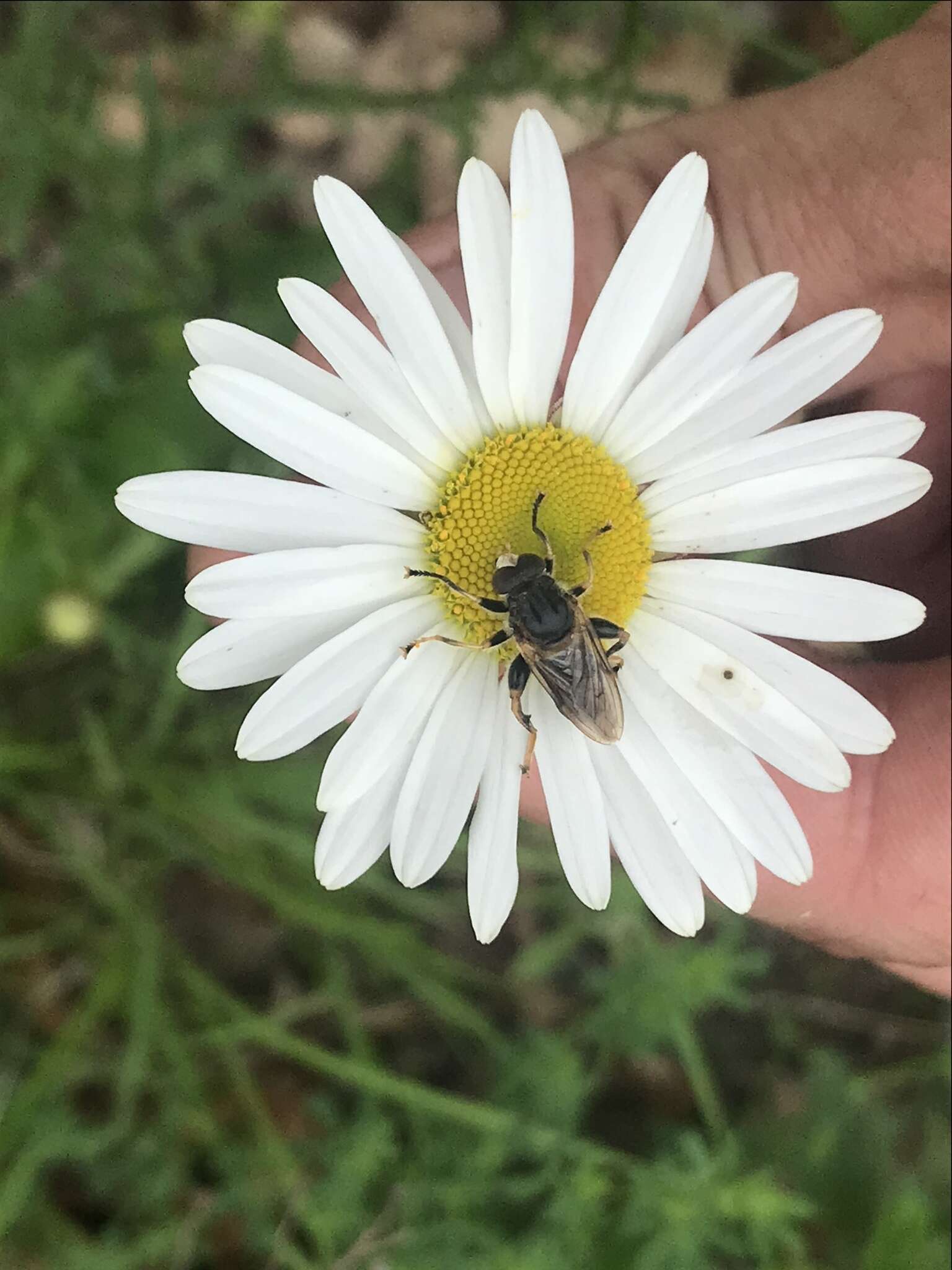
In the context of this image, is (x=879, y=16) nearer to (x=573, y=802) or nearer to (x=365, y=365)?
(x=365, y=365)

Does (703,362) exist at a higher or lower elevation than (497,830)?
higher

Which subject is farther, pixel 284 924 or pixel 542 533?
pixel 284 924

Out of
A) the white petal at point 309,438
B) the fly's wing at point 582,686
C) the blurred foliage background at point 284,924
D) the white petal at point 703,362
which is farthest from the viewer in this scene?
Answer: the blurred foliage background at point 284,924

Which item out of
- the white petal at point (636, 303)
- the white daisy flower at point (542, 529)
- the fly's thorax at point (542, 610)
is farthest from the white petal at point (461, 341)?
the fly's thorax at point (542, 610)

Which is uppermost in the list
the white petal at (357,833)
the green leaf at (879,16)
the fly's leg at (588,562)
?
the green leaf at (879,16)

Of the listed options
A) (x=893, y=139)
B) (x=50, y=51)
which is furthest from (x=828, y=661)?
(x=50, y=51)

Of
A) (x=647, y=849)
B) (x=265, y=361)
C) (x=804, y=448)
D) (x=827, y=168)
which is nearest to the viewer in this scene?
(x=265, y=361)

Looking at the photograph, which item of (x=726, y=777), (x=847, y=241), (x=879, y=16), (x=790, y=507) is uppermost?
(x=879, y=16)

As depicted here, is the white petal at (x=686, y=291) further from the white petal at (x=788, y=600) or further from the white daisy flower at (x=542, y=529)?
the white petal at (x=788, y=600)

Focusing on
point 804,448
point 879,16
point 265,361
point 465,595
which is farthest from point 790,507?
point 879,16
